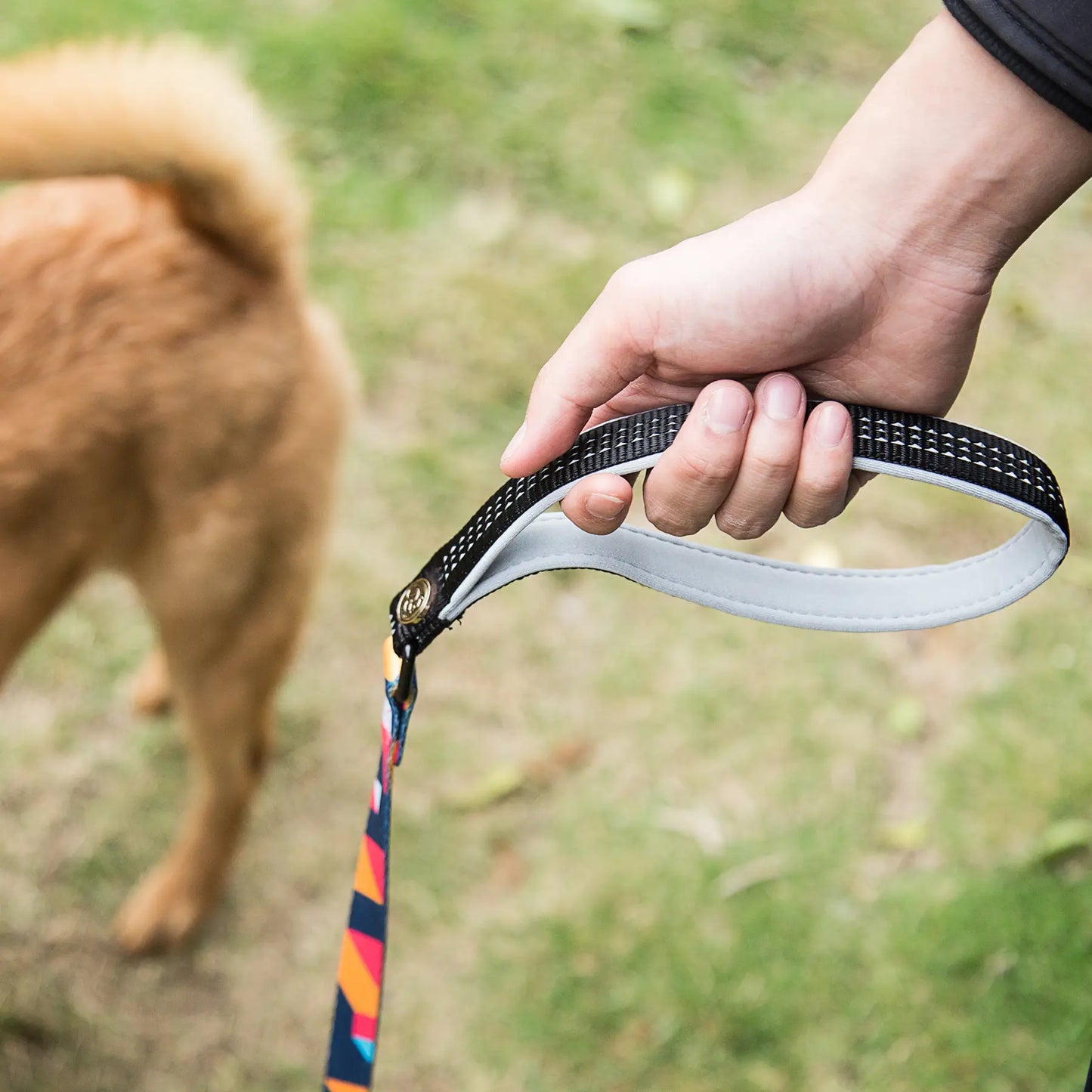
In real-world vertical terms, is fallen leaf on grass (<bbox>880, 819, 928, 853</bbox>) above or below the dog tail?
below

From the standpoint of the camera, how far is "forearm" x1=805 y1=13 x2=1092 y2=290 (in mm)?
983

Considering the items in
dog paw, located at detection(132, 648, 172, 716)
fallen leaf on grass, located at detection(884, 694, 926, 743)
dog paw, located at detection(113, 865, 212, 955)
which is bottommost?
dog paw, located at detection(113, 865, 212, 955)

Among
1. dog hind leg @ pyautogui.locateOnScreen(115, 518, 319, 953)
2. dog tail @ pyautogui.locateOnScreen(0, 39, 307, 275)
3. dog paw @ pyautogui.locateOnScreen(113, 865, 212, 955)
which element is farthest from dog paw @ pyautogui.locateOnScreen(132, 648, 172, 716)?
dog tail @ pyautogui.locateOnScreen(0, 39, 307, 275)

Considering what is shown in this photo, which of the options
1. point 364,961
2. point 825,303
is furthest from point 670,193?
point 364,961

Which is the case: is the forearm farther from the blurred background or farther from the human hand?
the blurred background

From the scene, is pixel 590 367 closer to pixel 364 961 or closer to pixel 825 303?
pixel 825 303

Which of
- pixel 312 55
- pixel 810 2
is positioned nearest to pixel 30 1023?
pixel 312 55

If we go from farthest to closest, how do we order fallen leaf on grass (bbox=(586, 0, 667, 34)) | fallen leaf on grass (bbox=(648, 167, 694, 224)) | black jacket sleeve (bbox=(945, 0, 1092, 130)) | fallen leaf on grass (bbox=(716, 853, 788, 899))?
1. fallen leaf on grass (bbox=(586, 0, 667, 34))
2. fallen leaf on grass (bbox=(648, 167, 694, 224))
3. fallen leaf on grass (bbox=(716, 853, 788, 899))
4. black jacket sleeve (bbox=(945, 0, 1092, 130))

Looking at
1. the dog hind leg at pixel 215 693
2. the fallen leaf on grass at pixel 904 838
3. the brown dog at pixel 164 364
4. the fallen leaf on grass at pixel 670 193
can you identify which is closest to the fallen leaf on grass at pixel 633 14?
the fallen leaf on grass at pixel 670 193

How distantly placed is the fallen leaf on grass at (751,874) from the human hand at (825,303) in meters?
1.26

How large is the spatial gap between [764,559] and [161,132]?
0.98 metres

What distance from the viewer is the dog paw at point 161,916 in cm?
202

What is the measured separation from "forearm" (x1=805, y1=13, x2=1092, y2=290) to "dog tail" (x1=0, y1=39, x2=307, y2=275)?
831 mm

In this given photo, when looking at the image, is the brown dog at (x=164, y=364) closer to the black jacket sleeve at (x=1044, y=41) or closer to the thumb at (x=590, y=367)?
the thumb at (x=590, y=367)
